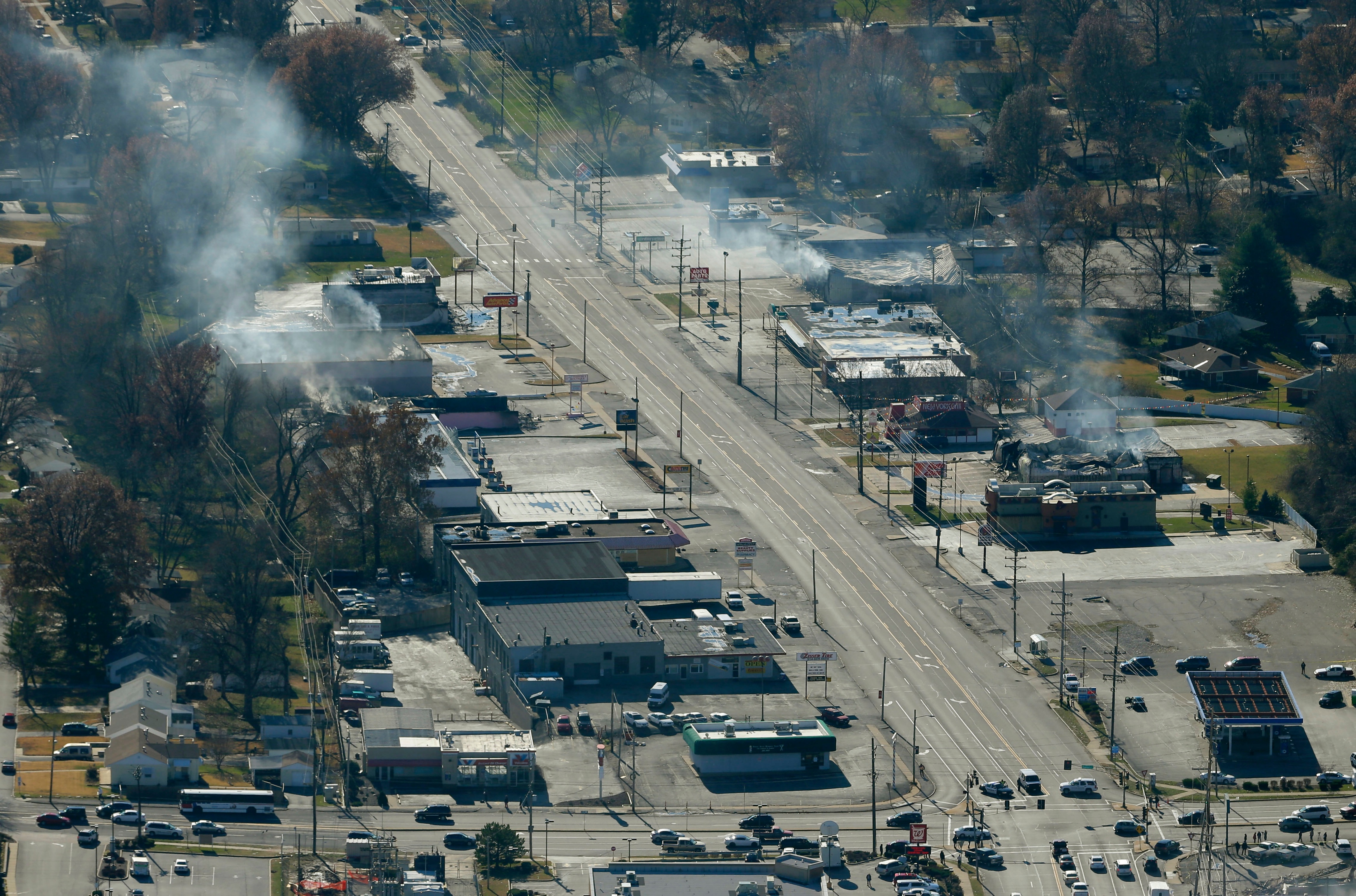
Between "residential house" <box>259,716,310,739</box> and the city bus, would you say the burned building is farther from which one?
the city bus

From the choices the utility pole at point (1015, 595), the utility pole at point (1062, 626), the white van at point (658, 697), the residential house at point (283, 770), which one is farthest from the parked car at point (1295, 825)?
the residential house at point (283, 770)

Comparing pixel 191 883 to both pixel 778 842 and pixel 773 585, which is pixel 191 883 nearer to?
pixel 778 842

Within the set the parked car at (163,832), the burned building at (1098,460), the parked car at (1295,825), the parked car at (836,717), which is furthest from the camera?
the burned building at (1098,460)

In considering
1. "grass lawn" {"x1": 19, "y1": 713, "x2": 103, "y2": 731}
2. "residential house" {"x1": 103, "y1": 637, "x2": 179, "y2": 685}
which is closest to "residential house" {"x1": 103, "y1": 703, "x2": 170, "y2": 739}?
"grass lawn" {"x1": 19, "y1": 713, "x2": 103, "y2": 731}

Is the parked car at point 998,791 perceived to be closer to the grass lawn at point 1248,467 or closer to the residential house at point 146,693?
the residential house at point 146,693

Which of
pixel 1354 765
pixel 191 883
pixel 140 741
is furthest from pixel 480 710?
pixel 1354 765

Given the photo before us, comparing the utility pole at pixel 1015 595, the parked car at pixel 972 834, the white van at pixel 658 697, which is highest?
the utility pole at pixel 1015 595

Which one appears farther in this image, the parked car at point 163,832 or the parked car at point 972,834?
the parked car at point 972,834

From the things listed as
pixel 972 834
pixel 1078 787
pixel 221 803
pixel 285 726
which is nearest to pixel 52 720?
pixel 285 726
